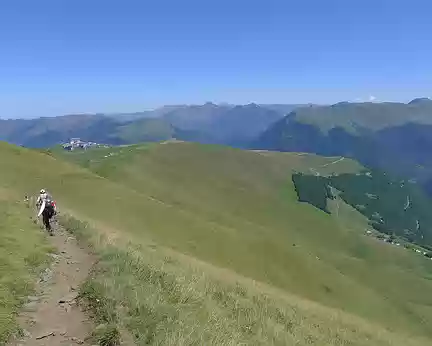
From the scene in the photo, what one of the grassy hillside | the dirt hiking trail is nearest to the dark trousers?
the grassy hillside

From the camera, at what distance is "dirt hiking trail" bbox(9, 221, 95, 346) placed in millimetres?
11609

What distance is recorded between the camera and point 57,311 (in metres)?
13.5

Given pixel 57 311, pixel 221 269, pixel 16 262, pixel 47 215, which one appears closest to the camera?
pixel 57 311

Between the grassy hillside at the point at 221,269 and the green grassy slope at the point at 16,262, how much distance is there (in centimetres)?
238

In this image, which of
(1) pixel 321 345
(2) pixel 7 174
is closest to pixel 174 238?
(2) pixel 7 174

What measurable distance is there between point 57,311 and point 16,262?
223 inches

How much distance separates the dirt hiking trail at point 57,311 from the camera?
457 inches

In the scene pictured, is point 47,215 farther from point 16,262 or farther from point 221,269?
point 221,269

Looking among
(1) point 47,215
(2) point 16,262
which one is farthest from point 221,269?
(2) point 16,262

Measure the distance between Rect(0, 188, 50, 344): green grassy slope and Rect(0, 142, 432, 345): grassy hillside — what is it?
7.79ft

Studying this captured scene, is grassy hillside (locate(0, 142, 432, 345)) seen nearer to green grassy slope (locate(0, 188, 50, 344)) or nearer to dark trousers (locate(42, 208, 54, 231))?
green grassy slope (locate(0, 188, 50, 344))

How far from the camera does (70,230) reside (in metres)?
29.6

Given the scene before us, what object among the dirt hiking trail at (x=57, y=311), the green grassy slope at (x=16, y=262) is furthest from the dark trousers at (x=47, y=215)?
the dirt hiking trail at (x=57, y=311)

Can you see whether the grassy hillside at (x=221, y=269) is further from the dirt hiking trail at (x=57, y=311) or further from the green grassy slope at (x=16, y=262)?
the green grassy slope at (x=16, y=262)
